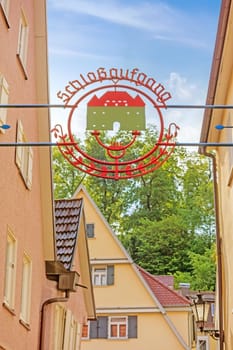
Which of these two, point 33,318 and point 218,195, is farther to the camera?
point 218,195

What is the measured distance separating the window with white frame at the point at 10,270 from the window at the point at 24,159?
128 cm

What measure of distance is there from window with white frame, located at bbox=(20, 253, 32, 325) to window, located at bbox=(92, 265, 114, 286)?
15.6m

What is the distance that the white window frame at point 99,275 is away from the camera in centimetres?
2900

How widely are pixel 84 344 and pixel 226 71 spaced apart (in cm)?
1752

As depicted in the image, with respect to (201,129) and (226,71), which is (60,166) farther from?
(226,71)

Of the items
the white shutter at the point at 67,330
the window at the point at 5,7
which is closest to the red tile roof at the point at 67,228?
the white shutter at the point at 67,330

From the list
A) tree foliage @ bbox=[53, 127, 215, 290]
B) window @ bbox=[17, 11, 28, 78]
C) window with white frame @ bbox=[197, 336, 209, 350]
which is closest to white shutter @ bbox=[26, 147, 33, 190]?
window @ bbox=[17, 11, 28, 78]

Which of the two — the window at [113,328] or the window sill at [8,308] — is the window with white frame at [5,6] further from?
the window at [113,328]

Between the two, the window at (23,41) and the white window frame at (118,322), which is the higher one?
the window at (23,41)

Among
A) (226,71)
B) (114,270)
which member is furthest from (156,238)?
(226,71)

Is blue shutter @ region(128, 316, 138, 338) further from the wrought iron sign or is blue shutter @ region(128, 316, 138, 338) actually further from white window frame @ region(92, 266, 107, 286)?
the wrought iron sign

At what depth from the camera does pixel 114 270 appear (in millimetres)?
29000

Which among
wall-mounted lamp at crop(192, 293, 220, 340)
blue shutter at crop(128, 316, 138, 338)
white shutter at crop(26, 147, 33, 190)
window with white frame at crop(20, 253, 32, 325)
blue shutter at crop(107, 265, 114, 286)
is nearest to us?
window with white frame at crop(20, 253, 32, 325)

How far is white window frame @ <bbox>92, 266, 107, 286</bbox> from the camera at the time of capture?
29000 millimetres
